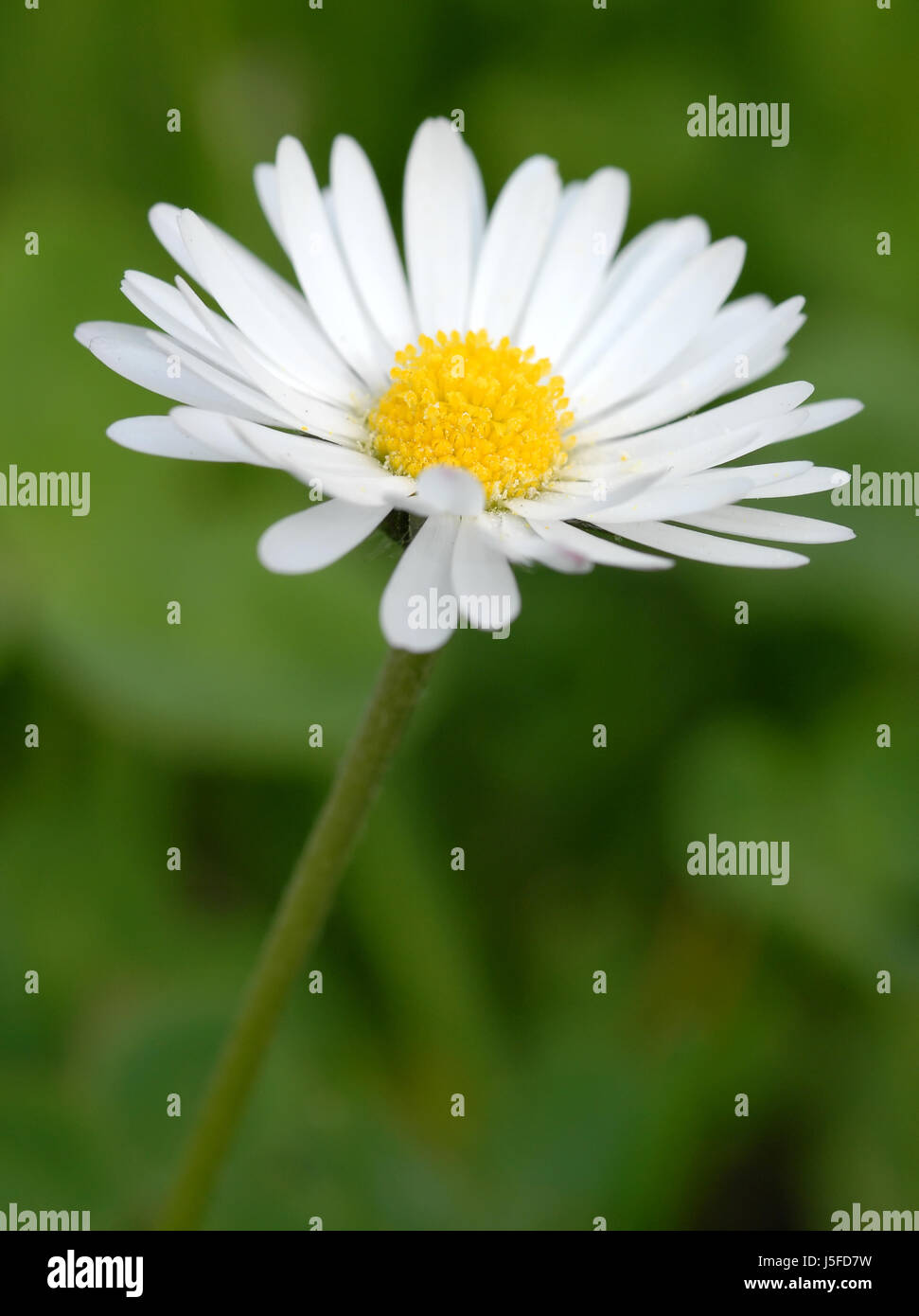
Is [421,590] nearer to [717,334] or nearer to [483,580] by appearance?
[483,580]

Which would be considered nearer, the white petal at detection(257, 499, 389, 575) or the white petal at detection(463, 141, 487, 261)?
the white petal at detection(257, 499, 389, 575)

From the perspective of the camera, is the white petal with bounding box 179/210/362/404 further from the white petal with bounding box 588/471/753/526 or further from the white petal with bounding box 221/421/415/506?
the white petal with bounding box 588/471/753/526

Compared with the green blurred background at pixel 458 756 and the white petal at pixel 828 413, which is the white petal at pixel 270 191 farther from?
the green blurred background at pixel 458 756

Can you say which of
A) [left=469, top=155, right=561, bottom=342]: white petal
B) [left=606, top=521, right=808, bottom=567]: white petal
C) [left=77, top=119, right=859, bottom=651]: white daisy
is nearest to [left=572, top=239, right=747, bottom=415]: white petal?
[left=77, top=119, right=859, bottom=651]: white daisy

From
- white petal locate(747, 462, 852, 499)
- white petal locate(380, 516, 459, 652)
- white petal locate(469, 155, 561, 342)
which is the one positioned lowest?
white petal locate(380, 516, 459, 652)

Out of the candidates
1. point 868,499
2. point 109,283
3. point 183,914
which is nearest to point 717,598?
point 868,499

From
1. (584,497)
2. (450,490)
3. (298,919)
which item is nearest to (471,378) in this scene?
(584,497)

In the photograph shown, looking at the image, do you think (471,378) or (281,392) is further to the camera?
(471,378)

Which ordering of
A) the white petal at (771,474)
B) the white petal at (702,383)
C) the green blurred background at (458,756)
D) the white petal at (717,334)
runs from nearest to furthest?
1. the white petal at (771,474)
2. the white petal at (702,383)
3. the white petal at (717,334)
4. the green blurred background at (458,756)

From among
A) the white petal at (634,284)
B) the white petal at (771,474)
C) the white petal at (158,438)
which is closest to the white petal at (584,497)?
the white petal at (771,474)
